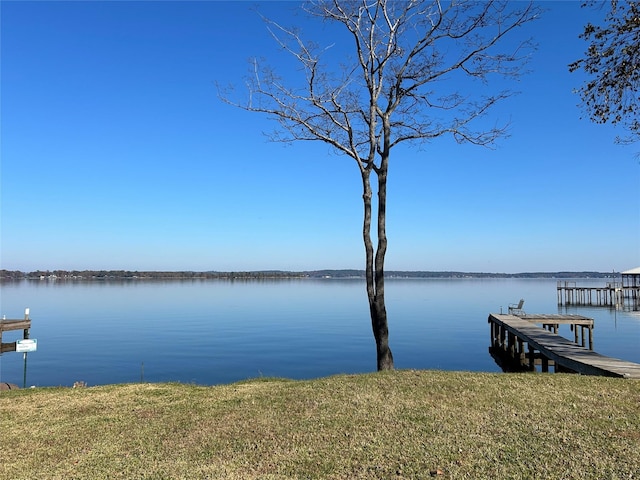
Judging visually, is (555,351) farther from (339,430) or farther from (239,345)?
(239,345)

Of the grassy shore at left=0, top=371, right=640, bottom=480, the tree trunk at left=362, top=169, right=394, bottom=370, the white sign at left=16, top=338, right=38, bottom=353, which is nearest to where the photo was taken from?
the grassy shore at left=0, top=371, right=640, bottom=480

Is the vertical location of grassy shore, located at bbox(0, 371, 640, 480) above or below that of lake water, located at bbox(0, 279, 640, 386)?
above

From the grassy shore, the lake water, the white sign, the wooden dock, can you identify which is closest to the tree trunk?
the grassy shore

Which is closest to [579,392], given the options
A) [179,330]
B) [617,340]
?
[617,340]

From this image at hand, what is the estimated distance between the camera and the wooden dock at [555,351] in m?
11.3

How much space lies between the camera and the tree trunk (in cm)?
1098

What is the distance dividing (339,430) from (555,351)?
11792mm

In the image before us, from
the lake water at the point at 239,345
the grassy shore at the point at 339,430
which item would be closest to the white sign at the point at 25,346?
the lake water at the point at 239,345

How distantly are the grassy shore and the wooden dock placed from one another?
2772 mm

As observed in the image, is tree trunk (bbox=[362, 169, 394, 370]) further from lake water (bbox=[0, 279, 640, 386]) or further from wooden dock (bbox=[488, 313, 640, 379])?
wooden dock (bbox=[488, 313, 640, 379])

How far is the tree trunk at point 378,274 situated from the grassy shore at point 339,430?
2.14 metres

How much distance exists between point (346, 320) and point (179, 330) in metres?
13.6

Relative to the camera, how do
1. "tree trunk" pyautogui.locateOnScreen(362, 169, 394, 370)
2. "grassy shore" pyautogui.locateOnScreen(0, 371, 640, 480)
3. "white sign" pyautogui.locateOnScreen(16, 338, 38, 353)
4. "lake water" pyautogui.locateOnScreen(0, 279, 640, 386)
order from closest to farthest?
"grassy shore" pyautogui.locateOnScreen(0, 371, 640, 480), "tree trunk" pyautogui.locateOnScreen(362, 169, 394, 370), "white sign" pyautogui.locateOnScreen(16, 338, 38, 353), "lake water" pyautogui.locateOnScreen(0, 279, 640, 386)

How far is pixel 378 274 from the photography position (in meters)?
11.1
